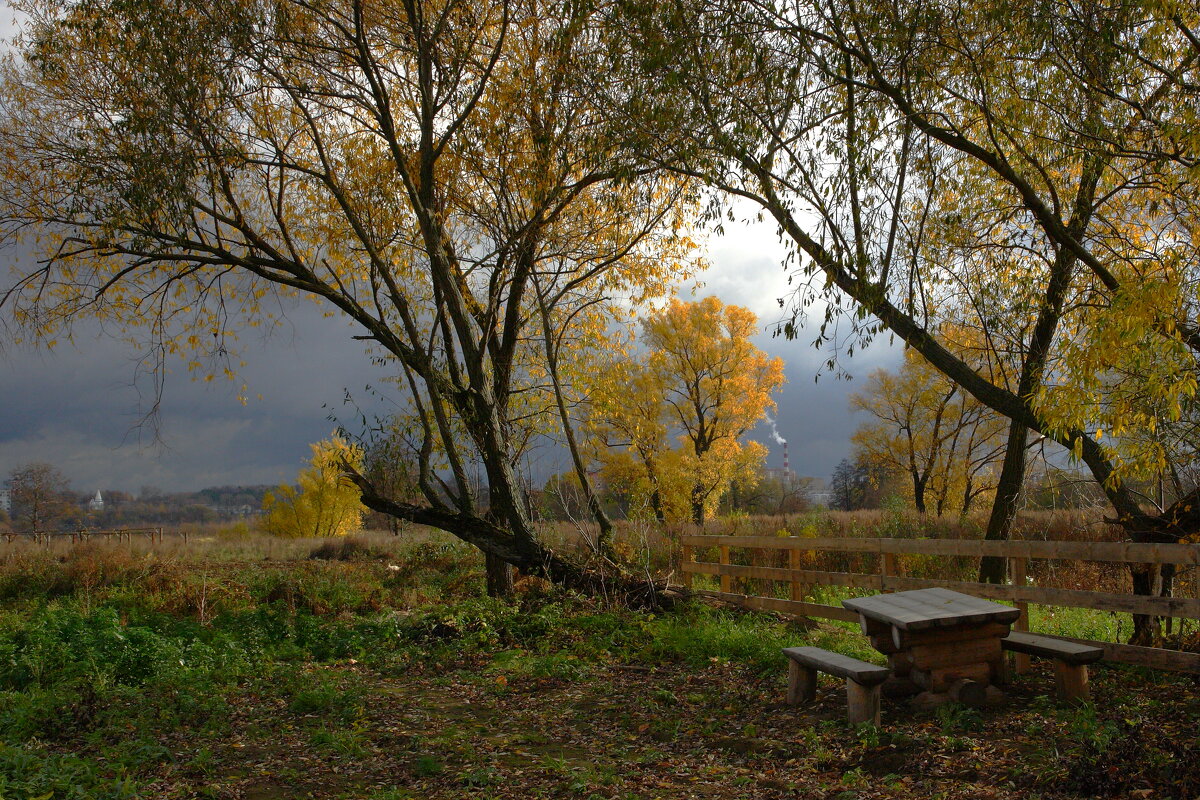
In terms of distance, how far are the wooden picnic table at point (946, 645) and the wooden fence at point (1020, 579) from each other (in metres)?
1.05

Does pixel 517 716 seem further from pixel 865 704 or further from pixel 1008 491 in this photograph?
pixel 1008 491

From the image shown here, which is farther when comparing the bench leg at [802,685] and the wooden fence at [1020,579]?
the bench leg at [802,685]

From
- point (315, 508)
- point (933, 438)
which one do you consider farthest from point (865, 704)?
point (315, 508)

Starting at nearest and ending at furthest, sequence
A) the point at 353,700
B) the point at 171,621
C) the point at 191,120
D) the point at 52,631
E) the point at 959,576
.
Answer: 1. the point at 353,700
2. the point at 52,631
3. the point at 191,120
4. the point at 171,621
5. the point at 959,576

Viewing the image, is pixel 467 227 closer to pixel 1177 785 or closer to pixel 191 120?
pixel 191 120

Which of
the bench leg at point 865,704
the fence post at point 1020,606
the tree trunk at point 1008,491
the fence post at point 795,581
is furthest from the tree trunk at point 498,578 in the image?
the bench leg at point 865,704

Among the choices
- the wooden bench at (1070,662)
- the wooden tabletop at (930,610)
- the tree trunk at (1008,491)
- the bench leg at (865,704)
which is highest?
the tree trunk at (1008,491)

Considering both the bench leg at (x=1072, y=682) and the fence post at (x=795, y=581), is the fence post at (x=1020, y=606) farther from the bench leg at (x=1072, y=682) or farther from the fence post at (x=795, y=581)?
the fence post at (x=795, y=581)

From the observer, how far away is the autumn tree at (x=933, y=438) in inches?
1142

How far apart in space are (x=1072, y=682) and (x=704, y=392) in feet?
98.8

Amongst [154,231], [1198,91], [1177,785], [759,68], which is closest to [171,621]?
[154,231]

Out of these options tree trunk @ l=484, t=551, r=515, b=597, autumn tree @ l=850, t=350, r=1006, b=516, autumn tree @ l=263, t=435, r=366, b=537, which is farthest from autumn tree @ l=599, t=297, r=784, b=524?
tree trunk @ l=484, t=551, r=515, b=597

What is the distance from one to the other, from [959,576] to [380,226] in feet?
38.6

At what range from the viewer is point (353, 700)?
6859 mm
